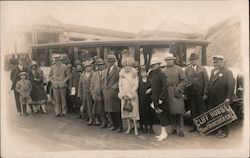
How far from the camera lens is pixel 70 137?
10.9ft

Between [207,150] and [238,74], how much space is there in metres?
0.68

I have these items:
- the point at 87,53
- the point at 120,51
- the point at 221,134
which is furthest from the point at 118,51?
the point at 221,134

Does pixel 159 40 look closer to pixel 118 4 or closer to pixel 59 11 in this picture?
pixel 118 4

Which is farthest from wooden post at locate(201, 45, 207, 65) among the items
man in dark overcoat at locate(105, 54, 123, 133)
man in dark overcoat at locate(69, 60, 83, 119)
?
man in dark overcoat at locate(69, 60, 83, 119)

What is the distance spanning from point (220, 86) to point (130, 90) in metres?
0.75

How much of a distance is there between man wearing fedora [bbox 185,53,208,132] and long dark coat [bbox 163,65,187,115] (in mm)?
54

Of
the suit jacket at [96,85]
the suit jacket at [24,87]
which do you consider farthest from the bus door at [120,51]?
the suit jacket at [24,87]

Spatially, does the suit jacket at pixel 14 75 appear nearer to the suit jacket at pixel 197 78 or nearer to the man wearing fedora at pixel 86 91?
the man wearing fedora at pixel 86 91

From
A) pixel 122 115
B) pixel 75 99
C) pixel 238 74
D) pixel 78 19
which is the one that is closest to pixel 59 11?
pixel 78 19

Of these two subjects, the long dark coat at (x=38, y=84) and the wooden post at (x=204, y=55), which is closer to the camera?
the wooden post at (x=204, y=55)

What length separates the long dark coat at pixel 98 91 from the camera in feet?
11.0

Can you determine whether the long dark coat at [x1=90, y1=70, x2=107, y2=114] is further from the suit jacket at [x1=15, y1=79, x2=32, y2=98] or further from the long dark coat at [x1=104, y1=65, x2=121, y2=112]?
the suit jacket at [x1=15, y1=79, x2=32, y2=98]

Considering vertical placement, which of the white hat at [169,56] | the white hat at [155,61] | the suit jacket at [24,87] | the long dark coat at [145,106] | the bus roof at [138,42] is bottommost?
the long dark coat at [145,106]

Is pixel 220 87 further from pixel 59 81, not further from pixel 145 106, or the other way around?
pixel 59 81
